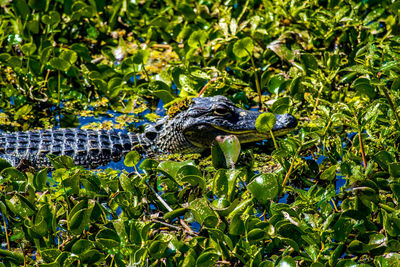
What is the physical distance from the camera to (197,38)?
454 cm

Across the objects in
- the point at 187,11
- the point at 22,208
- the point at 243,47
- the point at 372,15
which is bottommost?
the point at 22,208

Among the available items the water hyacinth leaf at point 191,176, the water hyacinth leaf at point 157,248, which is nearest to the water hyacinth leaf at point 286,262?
the water hyacinth leaf at point 157,248

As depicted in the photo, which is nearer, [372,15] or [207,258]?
[207,258]

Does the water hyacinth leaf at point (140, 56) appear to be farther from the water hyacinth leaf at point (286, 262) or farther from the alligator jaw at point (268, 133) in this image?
the water hyacinth leaf at point (286, 262)

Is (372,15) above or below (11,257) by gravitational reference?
above

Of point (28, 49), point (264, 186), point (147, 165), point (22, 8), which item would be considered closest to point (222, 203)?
point (264, 186)

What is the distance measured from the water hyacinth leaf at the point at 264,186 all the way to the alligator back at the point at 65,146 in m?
1.67

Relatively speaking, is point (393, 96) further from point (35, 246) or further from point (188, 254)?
point (35, 246)

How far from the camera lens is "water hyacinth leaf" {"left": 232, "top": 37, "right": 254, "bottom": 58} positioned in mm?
4147

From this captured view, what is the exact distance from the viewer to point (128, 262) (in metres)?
2.56

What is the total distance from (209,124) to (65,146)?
1.16 metres

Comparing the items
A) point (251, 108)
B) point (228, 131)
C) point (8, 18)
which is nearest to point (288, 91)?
point (251, 108)

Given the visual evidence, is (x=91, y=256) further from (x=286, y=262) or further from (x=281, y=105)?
(x=281, y=105)

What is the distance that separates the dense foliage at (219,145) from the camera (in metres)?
2.64
